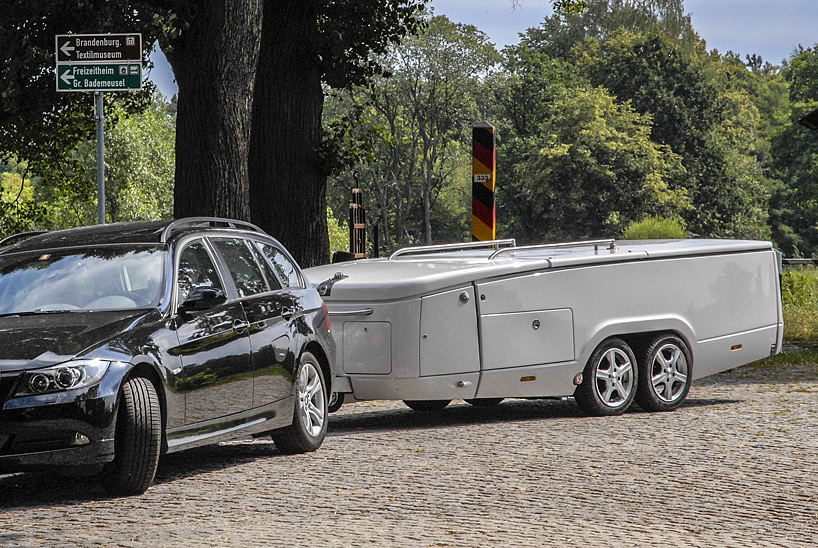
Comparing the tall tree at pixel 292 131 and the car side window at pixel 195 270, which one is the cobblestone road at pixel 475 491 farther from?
the tall tree at pixel 292 131

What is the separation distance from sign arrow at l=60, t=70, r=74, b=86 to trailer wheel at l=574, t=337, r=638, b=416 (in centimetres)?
512

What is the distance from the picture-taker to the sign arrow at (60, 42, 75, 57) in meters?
10.2

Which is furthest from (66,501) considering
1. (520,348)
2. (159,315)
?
(520,348)

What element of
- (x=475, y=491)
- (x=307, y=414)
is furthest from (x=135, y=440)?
(x=307, y=414)

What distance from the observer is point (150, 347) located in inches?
275

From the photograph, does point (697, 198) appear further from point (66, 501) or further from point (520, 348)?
point (66, 501)

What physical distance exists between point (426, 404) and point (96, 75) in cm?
434

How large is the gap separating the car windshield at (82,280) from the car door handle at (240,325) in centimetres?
60

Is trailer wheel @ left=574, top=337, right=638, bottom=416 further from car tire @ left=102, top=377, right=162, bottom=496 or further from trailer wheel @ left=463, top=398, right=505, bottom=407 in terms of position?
car tire @ left=102, top=377, right=162, bottom=496

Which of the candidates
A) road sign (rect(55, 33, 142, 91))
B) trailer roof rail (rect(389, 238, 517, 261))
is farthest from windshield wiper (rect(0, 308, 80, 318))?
trailer roof rail (rect(389, 238, 517, 261))

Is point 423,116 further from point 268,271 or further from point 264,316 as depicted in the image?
point 264,316

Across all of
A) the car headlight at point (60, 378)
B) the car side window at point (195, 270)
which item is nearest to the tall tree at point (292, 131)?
the car side window at point (195, 270)

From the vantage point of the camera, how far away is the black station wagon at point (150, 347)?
21.3 feet

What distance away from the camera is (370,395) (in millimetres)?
9859
